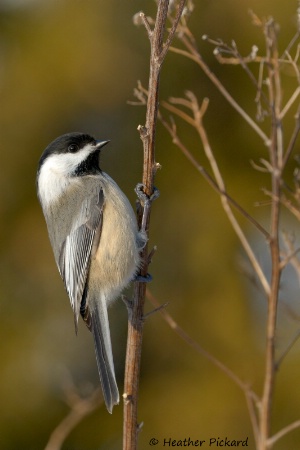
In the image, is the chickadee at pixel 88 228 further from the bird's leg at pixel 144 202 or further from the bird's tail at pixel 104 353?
the bird's leg at pixel 144 202

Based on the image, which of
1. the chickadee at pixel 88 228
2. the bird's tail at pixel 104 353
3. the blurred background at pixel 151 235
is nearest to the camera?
the bird's tail at pixel 104 353

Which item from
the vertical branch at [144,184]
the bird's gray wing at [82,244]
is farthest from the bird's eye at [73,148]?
the vertical branch at [144,184]

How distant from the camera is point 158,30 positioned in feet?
6.13

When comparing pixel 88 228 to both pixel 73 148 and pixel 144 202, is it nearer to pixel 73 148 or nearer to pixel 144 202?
pixel 73 148

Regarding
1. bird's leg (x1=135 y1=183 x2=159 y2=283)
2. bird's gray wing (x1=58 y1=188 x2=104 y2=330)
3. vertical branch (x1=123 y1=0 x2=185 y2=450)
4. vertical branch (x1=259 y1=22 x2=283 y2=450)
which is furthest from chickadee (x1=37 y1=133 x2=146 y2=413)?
vertical branch (x1=259 y1=22 x2=283 y2=450)

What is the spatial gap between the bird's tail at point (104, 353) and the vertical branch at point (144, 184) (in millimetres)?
424

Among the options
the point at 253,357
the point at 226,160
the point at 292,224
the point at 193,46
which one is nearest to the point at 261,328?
the point at 253,357

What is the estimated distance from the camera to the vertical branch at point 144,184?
72.6 inches

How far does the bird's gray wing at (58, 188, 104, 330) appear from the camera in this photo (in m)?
2.87

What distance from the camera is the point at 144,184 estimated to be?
84.4 inches

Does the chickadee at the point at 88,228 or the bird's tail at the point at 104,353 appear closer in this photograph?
the bird's tail at the point at 104,353

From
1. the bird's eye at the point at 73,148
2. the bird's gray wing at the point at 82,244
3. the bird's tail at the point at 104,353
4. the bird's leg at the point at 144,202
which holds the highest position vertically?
the bird's eye at the point at 73,148

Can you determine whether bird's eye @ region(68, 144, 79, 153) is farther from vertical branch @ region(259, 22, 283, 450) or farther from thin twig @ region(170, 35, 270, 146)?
vertical branch @ region(259, 22, 283, 450)

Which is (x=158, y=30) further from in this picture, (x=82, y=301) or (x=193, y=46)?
(x=82, y=301)
